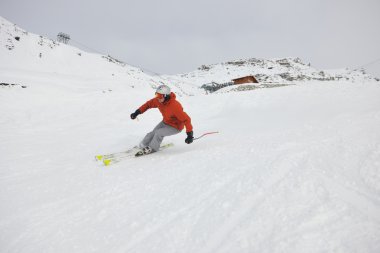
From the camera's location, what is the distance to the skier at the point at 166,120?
5.96 m

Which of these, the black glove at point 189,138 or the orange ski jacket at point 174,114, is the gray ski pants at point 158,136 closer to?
the orange ski jacket at point 174,114

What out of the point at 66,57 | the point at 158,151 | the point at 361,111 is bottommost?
the point at 158,151

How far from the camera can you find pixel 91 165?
5.47 m

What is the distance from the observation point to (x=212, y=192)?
133 inches

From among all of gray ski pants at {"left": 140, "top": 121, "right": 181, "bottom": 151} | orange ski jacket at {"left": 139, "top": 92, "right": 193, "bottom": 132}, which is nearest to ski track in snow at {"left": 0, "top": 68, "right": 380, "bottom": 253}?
gray ski pants at {"left": 140, "top": 121, "right": 181, "bottom": 151}

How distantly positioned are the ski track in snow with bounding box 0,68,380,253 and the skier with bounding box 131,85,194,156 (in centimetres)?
35

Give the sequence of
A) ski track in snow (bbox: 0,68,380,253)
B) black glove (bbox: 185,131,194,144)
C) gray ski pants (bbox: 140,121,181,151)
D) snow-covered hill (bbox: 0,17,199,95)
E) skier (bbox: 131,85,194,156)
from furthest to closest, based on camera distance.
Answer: snow-covered hill (bbox: 0,17,199,95) → gray ski pants (bbox: 140,121,181,151) → skier (bbox: 131,85,194,156) → black glove (bbox: 185,131,194,144) → ski track in snow (bbox: 0,68,380,253)

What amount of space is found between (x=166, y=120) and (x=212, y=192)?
10.8 ft

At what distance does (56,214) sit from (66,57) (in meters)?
37.0

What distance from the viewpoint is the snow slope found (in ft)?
7.87

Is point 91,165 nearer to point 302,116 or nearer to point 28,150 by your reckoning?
point 28,150

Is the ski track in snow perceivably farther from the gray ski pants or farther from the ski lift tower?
the ski lift tower

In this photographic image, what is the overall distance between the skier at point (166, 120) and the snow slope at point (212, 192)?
1.21 ft

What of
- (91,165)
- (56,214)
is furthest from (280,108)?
(56,214)
